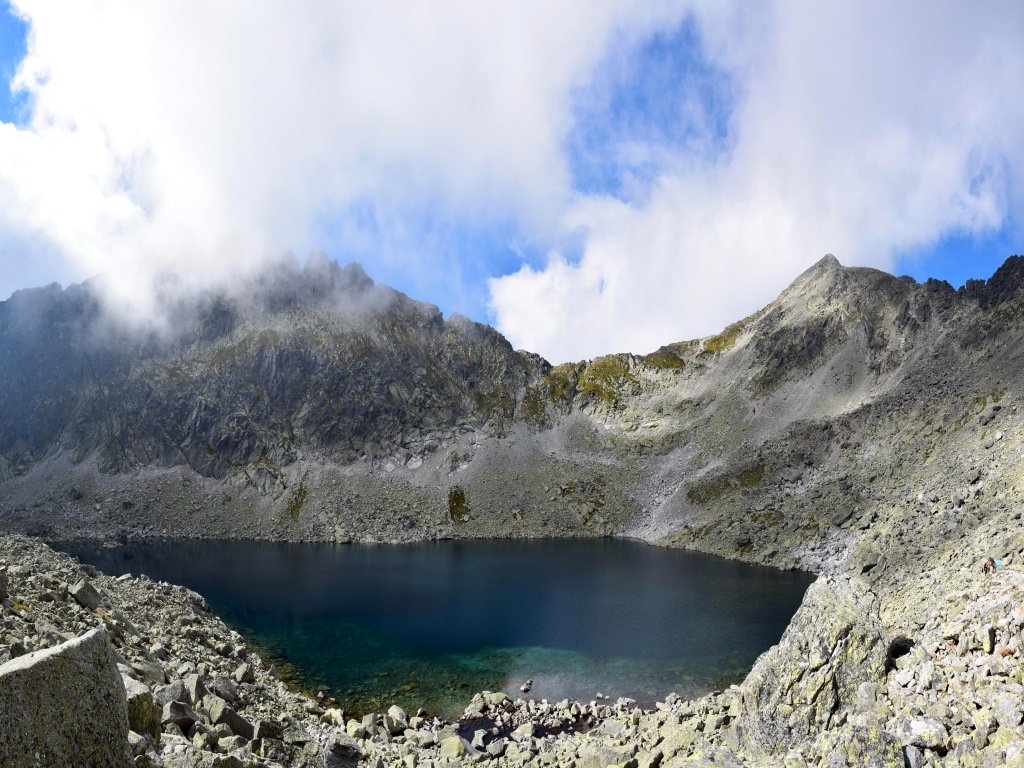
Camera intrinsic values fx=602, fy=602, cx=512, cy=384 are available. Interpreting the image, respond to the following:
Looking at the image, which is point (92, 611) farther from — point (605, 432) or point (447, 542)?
point (605, 432)

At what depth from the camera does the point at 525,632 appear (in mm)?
52125

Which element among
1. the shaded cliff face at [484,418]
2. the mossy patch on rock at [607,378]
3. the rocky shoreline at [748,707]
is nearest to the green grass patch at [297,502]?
the shaded cliff face at [484,418]

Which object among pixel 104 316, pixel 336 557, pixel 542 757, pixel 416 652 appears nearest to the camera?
pixel 542 757

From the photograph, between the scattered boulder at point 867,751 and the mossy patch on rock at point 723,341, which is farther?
the mossy patch on rock at point 723,341

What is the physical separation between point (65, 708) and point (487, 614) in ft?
174

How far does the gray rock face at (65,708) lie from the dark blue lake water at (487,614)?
90.3ft

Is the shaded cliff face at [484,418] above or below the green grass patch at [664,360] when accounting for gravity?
below

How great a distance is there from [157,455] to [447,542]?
73437 mm

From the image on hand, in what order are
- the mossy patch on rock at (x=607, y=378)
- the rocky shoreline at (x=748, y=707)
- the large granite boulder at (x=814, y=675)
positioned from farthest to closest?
the mossy patch on rock at (x=607, y=378)
the large granite boulder at (x=814, y=675)
the rocky shoreline at (x=748, y=707)

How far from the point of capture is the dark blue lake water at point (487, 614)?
39781 mm

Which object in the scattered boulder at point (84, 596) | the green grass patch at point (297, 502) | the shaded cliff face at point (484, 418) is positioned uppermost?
the shaded cliff face at point (484, 418)

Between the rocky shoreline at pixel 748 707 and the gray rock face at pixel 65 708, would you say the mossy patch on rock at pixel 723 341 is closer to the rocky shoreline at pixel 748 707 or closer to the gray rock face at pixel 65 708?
the rocky shoreline at pixel 748 707

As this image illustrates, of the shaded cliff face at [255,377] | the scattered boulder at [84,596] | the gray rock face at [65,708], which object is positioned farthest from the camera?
the shaded cliff face at [255,377]

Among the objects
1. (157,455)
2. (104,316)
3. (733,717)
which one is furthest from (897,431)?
(104,316)
